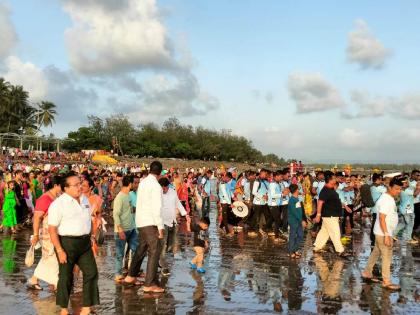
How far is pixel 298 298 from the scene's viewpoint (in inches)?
284

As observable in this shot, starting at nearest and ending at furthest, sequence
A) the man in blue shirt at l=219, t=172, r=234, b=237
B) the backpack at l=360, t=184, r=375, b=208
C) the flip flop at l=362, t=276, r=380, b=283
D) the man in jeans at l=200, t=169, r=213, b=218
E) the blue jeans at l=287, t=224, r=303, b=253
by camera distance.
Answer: the flip flop at l=362, t=276, r=380, b=283 < the blue jeans at l=287, t=224, r=303, b=253 < the backpack at l=360, t=184, r=375, b=208 < the man in blue shirt at l=219, t=172, r=234, b=237 < the man in jeans at l=200, t=169, r=213, b=218

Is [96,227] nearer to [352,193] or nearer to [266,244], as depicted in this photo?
[266,244]

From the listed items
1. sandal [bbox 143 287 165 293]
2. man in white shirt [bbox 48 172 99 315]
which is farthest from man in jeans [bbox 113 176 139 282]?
man in white shirt [bbox 48 172 99 315]

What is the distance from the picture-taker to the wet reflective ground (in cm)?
666

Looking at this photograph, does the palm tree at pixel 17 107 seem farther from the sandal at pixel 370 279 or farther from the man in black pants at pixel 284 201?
the sandal at pixel 370 279

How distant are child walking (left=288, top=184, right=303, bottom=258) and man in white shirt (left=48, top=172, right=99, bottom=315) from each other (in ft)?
18.7

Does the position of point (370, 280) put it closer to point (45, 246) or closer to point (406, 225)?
point (45, 246)

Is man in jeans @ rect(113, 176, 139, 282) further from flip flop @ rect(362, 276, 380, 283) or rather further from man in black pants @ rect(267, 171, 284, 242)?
man in black pants @ rect(267, 171, 284, 242)

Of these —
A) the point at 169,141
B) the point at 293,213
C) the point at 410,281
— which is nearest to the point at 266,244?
the point at 293,213

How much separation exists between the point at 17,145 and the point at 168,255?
242ft

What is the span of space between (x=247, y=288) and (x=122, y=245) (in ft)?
6.90

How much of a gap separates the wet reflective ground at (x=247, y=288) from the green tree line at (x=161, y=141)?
63.1m

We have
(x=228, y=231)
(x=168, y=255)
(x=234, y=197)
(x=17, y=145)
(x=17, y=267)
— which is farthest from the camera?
(x=17, y=145)

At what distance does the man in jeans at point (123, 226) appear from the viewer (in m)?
8.13
